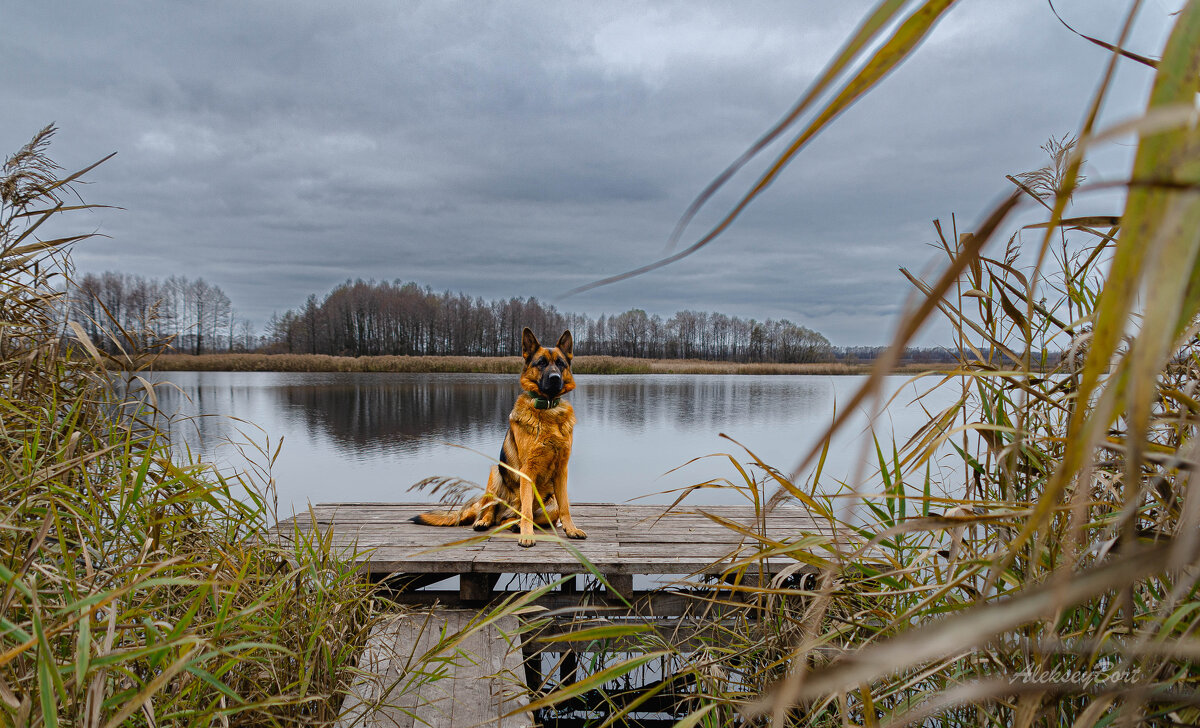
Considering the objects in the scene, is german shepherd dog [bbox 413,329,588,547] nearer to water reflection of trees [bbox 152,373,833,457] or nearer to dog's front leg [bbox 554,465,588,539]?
dog's front leg [bbox 554,465,588,539]

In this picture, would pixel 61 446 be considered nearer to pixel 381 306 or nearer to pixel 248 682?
pixel 248 682

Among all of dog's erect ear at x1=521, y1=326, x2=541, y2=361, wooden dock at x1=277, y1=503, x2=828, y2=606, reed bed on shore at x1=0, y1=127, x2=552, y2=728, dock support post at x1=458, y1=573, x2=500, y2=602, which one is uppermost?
dog's erect ear at x1=521, y1=326, x2=541, y2=361

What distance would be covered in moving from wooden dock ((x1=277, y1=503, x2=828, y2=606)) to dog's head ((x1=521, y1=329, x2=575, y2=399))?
3.36ft

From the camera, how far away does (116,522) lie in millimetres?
1582

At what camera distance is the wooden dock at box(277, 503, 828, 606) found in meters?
3.50

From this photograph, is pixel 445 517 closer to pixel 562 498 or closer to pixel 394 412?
pixel 562 498

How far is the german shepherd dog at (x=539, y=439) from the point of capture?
407 centimetres

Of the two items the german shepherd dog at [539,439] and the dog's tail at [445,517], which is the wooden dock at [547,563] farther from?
the german shepherd dog at [539,439]

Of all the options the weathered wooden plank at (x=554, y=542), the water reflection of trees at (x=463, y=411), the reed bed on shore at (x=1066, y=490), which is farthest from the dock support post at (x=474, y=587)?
the water reflection of trees at (x=463, y=411)

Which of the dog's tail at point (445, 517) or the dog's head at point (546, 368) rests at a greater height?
the dog's head at point (546, 368)

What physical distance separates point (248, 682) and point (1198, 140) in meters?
2.16

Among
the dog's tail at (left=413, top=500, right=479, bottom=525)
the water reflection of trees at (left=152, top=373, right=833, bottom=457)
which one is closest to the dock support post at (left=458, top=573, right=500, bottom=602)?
the dog's tail at (left=413, top=500, right=479, bottom=525)

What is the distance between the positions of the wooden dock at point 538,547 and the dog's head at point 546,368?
3.36 feet

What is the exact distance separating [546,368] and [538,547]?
1206mm
